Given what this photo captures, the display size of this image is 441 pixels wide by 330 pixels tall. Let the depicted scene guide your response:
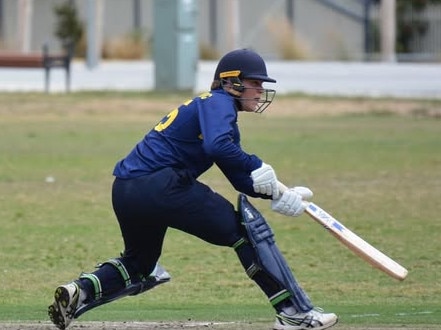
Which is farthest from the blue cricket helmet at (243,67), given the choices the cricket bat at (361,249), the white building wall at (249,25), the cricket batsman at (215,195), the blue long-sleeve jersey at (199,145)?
the white building wall at (249,25)

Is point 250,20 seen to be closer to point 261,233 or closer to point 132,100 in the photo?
point 132,100

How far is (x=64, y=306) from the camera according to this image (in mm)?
7680

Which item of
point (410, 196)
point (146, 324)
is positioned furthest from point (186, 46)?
point (146, 324)

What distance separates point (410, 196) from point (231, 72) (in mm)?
8844

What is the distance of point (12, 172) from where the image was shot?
60.8 ft

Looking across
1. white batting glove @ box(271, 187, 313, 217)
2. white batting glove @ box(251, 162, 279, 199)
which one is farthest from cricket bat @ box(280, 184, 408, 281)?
white batting glove @ box(251, 162, 279, 199)

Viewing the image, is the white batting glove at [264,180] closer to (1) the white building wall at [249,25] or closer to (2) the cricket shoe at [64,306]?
(2) the cricket shoe at [64,306]

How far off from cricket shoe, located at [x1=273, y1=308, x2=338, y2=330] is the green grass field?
90 centimetres

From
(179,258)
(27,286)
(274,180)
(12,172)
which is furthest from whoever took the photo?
(12,172)

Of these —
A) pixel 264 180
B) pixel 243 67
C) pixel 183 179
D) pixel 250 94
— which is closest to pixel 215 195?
pixel 183 179

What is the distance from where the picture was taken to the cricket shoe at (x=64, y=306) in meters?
7.68

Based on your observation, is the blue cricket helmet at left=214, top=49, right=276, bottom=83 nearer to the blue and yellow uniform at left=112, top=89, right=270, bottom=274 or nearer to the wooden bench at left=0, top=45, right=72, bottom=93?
the blue and yellow uniform at left=112, top=89, right=270, bottom=274

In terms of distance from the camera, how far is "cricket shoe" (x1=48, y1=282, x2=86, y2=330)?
768 centimetres

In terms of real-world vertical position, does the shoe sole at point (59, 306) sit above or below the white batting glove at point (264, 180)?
below
